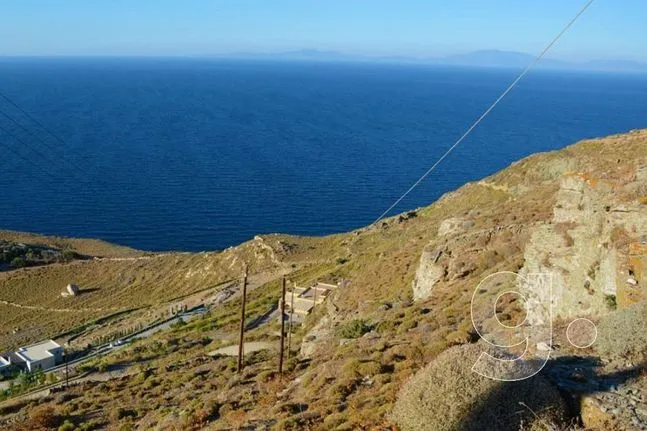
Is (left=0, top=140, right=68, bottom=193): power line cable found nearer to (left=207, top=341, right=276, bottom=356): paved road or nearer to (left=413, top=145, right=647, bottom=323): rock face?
(left=207, top=341, right=276, bottom=356): paved road

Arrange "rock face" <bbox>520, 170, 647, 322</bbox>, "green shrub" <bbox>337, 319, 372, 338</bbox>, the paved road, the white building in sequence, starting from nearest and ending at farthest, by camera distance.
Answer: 1. "rock face" <bbox>520, 170, 647, 322</bbox>
2. "green shrub" <bbox>337, 319, 372, 338</bbox>
3. the paved road
4. the white building

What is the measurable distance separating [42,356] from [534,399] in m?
36.9

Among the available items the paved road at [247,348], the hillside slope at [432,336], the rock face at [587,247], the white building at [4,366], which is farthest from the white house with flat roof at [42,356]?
the rock face at [587,247]

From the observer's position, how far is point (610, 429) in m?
8.46

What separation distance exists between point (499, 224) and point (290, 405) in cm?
1610

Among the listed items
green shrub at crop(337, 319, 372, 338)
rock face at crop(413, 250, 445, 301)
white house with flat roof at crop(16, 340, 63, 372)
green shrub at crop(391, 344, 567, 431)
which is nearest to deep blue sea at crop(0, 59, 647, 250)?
white house with flat roof at crop(16, 340, 63, 372)

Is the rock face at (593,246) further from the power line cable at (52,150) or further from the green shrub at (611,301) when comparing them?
the power line cable at (52,150)

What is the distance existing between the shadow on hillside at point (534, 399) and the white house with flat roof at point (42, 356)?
35.0 metres

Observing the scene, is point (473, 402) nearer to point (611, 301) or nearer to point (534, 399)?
point (534, 399)

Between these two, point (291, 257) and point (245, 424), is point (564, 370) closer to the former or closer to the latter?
point (245, 424)

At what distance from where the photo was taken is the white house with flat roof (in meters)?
37.1

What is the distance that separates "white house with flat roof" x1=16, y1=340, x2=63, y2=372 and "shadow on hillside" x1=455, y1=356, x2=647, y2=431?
3502cm

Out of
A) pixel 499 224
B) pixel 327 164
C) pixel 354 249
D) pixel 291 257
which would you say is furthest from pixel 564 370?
pixel 327 164

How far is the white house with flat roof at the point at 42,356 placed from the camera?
37094 millimetres
